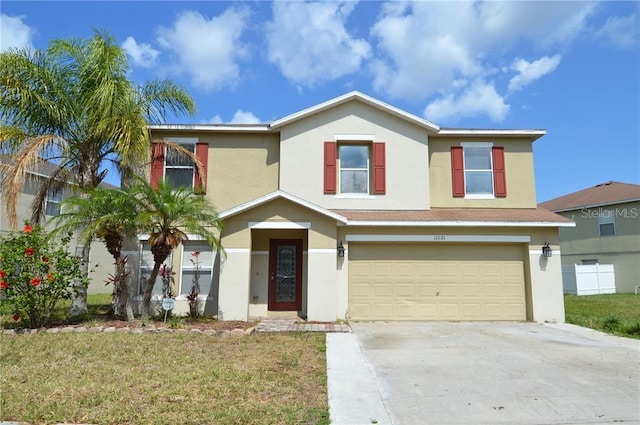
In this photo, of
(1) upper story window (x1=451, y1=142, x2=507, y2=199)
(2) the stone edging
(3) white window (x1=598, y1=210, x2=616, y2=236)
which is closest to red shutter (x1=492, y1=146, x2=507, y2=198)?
(1) upper story window (x1=451, y1=142, x2=507, y2=199)

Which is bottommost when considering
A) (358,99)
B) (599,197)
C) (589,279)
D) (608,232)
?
(589,279)

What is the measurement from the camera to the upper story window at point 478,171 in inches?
527

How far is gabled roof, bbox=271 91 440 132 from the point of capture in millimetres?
13008

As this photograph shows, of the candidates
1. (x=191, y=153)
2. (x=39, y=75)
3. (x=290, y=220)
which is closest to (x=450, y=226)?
(x=290, y=220)

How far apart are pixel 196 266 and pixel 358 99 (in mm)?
7434

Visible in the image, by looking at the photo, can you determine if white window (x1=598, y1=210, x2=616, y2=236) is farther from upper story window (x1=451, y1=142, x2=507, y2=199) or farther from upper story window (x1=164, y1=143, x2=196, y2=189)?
upper story window (x1=164, y1=143, x2=196, y2=189)

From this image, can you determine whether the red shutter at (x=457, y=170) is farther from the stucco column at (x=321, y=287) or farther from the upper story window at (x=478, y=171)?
the stucco column at (x=321, y=287)

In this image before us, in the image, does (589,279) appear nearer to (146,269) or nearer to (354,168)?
(354,168)

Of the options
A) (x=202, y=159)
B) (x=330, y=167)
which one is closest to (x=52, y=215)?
(x=202, y=159)

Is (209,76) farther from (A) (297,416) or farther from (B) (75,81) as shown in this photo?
(A) (297,416)

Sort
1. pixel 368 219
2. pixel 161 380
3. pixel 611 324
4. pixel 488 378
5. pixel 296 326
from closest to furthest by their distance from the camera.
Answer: pixel 161 380 → pixel 488 378 → pixel 296 326 → pixel 611 324 → pixel 368 219

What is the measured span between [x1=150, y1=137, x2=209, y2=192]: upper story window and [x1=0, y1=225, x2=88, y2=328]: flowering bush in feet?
13.1

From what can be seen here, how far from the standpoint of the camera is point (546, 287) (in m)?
11.9

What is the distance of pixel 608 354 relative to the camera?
7711 mm
